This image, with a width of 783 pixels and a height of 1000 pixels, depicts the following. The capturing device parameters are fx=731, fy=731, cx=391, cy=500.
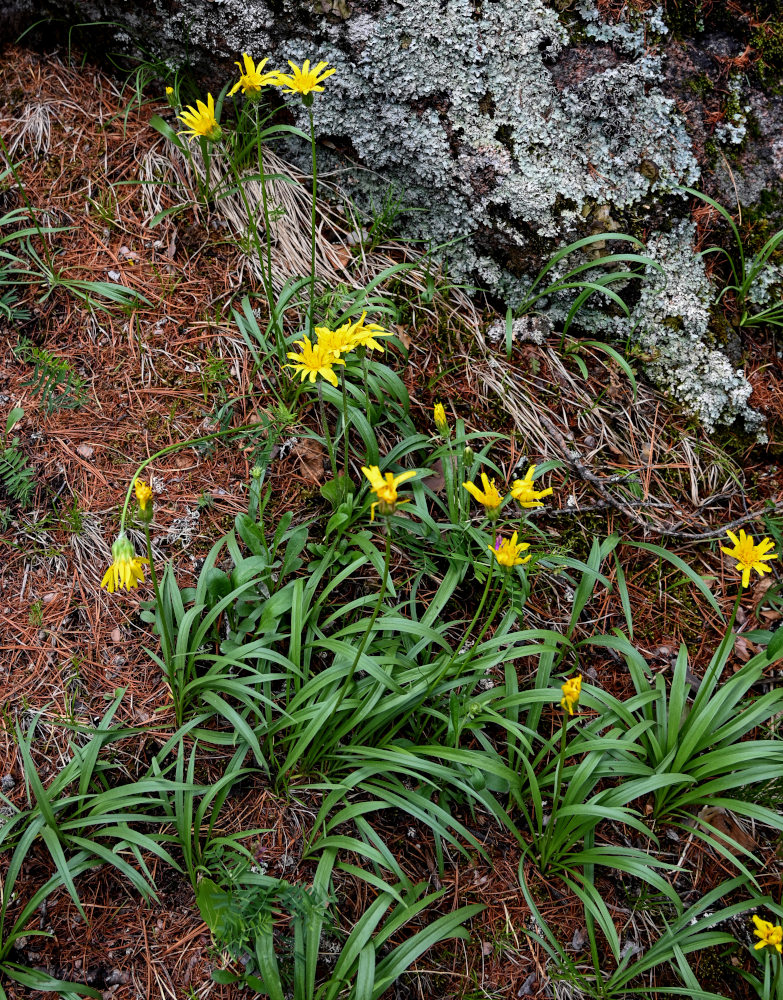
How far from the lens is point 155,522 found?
2082 mm

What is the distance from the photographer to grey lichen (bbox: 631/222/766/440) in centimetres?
241

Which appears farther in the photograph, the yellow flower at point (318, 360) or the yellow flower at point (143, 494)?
the yellow flower at point (318, 360)

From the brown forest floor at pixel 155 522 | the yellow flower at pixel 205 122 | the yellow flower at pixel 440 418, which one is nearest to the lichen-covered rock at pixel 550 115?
the brown forest floor at pixel 155 522

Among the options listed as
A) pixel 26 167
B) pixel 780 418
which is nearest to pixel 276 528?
pixel 26 167

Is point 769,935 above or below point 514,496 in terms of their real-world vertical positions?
below

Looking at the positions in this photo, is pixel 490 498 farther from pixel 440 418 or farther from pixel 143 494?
pixel 143 494

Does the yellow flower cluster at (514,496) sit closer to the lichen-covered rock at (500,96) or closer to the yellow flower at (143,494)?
the yellow flower at (143,494)

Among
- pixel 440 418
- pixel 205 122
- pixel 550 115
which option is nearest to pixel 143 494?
pixel 440 418

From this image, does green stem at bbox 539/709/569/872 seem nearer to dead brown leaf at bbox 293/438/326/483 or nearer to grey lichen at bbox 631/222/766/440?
dead brown leaf at bbox 293/438/326/483

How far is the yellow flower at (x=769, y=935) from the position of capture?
5.45ft

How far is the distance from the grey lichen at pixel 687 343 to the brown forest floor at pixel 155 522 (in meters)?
0.10

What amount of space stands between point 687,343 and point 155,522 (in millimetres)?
1786

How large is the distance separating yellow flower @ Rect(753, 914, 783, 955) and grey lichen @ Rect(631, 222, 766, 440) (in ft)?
4.69

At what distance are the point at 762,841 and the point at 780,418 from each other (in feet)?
4.32
